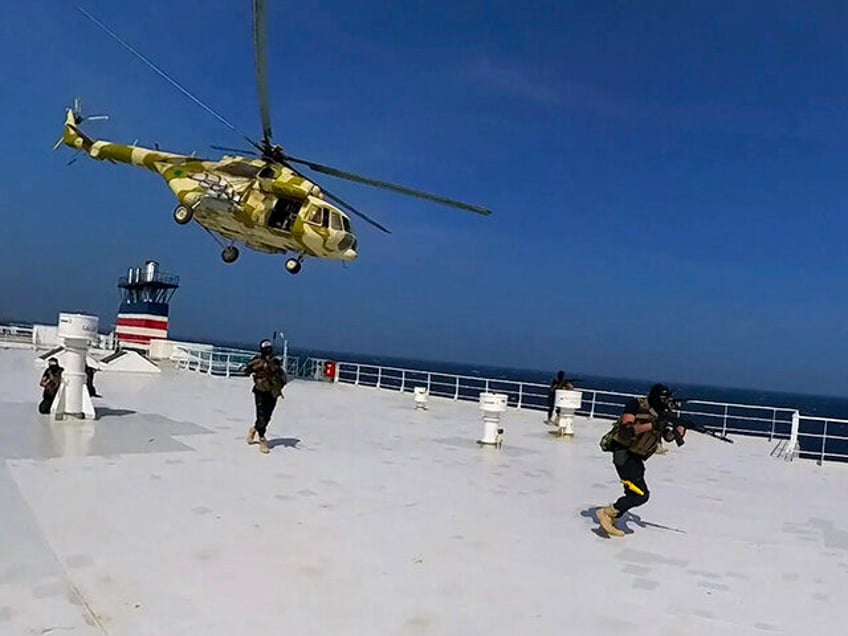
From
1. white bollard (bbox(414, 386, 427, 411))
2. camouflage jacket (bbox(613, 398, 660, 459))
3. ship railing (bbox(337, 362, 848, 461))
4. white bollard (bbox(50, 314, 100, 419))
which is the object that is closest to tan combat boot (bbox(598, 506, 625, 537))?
camouflage jacket (bbox(613, 398, 660, 459))

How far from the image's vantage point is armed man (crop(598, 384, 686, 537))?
235 inches

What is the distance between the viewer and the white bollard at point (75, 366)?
33.5 feet

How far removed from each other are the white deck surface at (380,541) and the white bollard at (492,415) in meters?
0.60

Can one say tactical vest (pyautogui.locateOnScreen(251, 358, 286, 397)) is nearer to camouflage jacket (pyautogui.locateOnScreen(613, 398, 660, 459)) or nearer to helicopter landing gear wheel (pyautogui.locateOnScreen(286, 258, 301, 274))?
camouflage jacket (pyautogui.locateOnScreen(613, 398, 660, 459))

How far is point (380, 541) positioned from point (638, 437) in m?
2.31

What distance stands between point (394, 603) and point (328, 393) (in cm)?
1619

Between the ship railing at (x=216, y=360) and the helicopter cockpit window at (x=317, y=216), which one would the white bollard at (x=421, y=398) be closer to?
the helicopter cockpit window at (x=317, y=216)

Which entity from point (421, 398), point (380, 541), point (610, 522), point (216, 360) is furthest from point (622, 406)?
point (216, 360)

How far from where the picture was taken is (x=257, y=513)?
6066mm

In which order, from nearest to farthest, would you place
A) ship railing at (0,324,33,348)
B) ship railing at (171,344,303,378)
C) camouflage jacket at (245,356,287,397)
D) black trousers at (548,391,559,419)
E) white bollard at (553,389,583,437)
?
1. camouflage jacket at (245,356,287,397)
2. white bollard at (553,389,583,437)
3. black trousers at (548,391,559,419)
4. ship railing at (171,344,303,378)
5. ship railing at (0,324,33,348)

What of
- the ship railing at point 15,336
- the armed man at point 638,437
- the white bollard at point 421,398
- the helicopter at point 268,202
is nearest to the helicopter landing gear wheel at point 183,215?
the helicopter at point 268,202

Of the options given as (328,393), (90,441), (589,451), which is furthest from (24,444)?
(328,393)

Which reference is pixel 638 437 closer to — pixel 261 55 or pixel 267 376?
pixel 267 376

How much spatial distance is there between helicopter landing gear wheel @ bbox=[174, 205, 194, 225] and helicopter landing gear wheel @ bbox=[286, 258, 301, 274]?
106 inches
